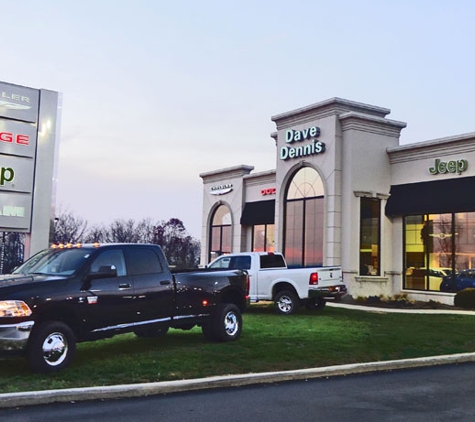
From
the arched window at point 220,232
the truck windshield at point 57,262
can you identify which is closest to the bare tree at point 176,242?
the arched window at point 220,232

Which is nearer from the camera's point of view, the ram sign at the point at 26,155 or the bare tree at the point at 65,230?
the ram sign at the point at 26,155

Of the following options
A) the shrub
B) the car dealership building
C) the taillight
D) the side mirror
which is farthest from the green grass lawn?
the car dealership building

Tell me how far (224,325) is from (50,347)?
13.3 ft

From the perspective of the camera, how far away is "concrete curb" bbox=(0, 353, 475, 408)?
738 cm

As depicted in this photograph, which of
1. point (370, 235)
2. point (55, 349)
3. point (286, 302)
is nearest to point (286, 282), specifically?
point (286, 302)

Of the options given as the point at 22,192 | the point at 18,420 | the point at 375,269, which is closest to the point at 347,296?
the point at 375,269

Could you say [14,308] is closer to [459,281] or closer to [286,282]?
[286,282]

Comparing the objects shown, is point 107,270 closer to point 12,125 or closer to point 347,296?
point 12,125

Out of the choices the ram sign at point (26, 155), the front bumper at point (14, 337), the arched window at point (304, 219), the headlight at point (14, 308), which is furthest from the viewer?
A: the arched window at point (304, 219)

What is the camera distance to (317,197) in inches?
1062

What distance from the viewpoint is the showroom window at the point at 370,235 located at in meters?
25.6

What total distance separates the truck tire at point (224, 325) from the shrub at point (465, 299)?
12.3 meters

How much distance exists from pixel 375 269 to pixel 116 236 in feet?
271

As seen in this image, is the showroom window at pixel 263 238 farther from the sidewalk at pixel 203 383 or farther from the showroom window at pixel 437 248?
the sidewalk at pixel 203 383
